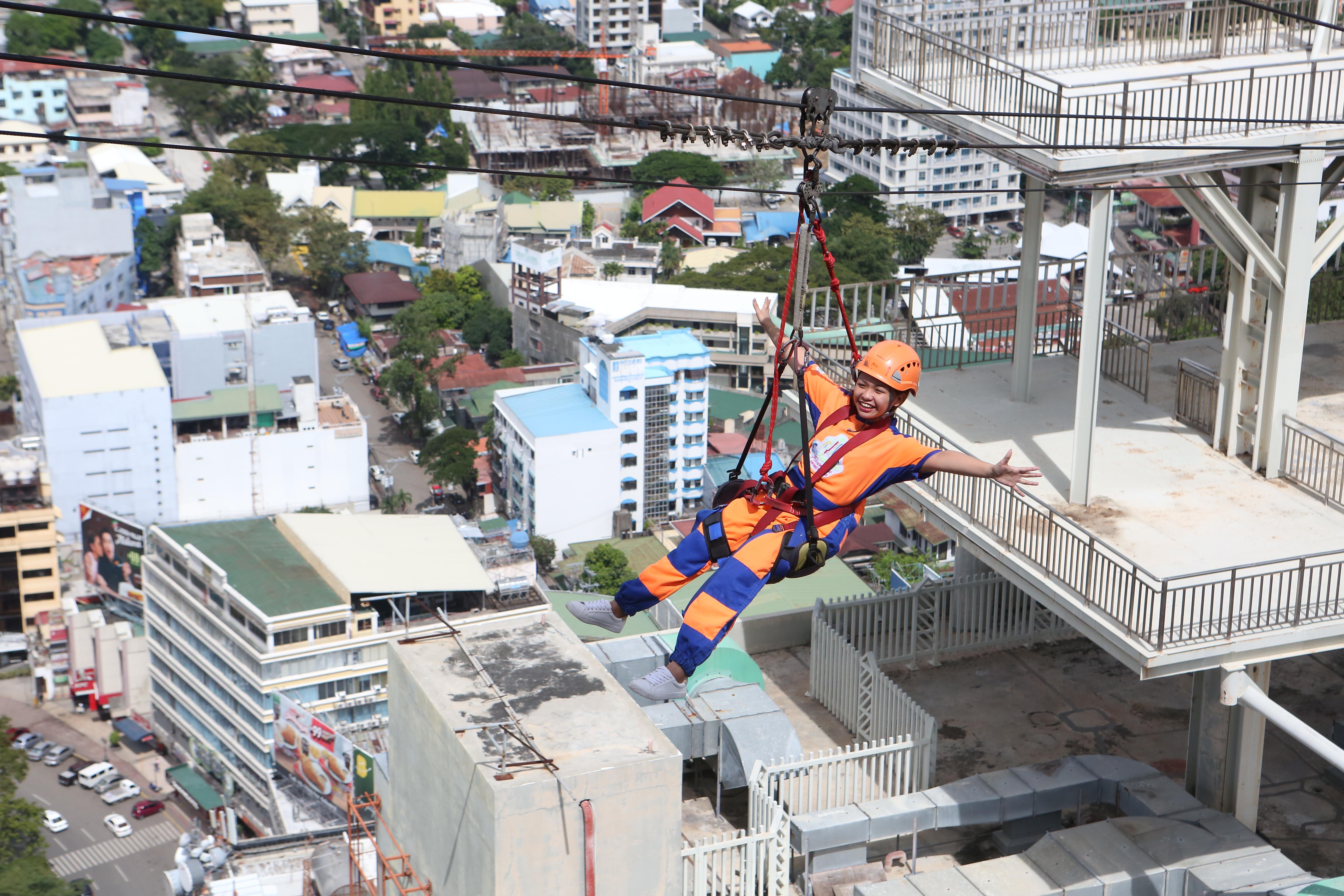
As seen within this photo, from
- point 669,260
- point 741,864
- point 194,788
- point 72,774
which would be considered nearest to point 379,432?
point 669,260

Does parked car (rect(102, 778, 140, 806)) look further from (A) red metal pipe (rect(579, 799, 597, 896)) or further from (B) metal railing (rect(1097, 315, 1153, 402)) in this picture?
(A) red metal pipe (rect(579, 799, 597, 896))

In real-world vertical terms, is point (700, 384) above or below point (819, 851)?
below

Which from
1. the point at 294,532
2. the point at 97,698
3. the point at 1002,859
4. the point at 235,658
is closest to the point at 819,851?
the point at 1002,859

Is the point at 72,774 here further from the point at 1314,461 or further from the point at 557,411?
the point at 1314,461

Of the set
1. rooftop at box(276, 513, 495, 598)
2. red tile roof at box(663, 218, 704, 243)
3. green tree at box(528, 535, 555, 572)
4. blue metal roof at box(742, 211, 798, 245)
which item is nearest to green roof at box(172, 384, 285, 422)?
green tree at box(528, 535, 555, 572)

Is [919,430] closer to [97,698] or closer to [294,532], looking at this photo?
[294,532]

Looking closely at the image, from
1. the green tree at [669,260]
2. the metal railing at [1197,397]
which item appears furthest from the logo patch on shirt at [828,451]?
the green tree at [669,260]
